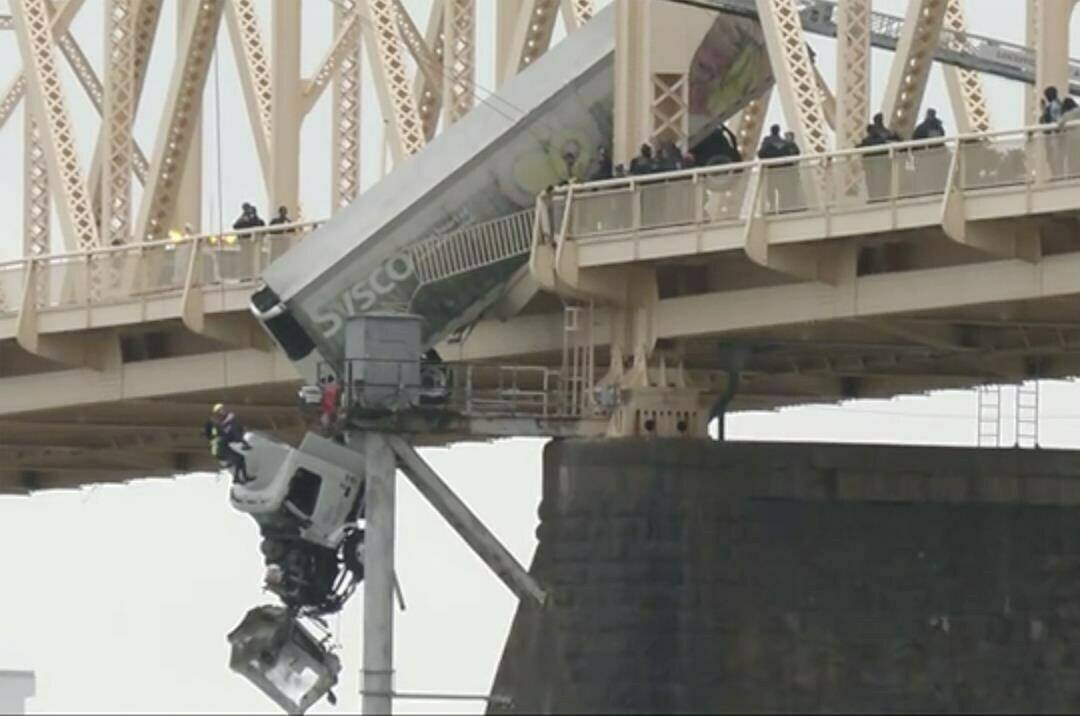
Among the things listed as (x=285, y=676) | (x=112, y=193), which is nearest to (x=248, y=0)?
(x=112, y=193)

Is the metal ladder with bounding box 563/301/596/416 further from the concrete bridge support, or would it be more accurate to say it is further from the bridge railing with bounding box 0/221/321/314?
the bridge railing with bounding box 0/221/321/314

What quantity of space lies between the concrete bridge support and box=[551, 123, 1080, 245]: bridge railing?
134 inches

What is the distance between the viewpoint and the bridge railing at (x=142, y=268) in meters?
105

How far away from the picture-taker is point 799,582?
97.2 meters

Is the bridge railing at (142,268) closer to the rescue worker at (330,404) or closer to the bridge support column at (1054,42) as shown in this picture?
the rescue worker at (330,404)

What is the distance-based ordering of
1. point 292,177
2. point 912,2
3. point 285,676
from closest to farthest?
point 912,2 → point 285,676 → point 292,177

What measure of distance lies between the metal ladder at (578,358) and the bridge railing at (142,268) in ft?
19.0

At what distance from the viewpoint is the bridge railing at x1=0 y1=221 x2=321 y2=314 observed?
105 metres

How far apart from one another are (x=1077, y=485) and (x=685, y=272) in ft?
22.2

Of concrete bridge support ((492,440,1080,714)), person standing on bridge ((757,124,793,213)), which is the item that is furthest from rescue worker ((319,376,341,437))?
person standing on bridge ((757,124,793,213))

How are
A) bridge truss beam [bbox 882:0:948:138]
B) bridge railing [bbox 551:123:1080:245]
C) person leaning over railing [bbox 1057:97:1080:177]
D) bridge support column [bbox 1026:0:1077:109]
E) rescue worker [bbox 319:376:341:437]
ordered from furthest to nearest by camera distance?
rescue worker [bbox 319:376:341:437] → bridge truss beam [bbox 882:0:948:138] → bridge support column [bbox 1026:0:1077:109] → bridge railing [bbox 551:123:1080:245] → person leaning over railing [bbox 1057:97:1080:177]

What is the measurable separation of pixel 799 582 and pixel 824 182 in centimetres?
701

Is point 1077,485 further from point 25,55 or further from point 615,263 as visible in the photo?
point 25,55

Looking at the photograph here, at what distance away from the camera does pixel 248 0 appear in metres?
116
